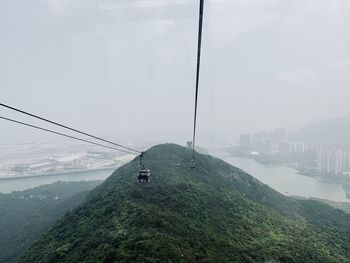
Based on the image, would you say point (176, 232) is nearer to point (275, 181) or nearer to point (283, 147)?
point (275, 181)

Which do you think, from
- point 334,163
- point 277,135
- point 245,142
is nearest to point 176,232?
point 334,163

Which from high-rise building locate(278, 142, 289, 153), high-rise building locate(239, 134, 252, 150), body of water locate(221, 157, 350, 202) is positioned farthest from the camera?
high-rise building locate(239, 134, 252, 150)

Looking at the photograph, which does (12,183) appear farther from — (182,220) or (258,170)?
(182,220)

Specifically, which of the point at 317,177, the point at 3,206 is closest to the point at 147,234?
the point at 3,206

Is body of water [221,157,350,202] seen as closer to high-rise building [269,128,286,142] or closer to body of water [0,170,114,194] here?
high-rise building [269,128,286,142]

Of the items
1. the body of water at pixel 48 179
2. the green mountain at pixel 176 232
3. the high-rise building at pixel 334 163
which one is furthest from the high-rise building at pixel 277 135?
the green mountain at pixel 176 232

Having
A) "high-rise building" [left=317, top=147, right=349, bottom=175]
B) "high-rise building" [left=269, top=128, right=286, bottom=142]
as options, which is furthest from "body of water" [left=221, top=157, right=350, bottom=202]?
"high-rise building" [left=269, top=128, right=286, bottom=142]
